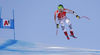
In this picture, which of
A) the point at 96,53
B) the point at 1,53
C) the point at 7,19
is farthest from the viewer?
the point at 7,19

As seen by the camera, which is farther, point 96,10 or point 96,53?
point 96,10

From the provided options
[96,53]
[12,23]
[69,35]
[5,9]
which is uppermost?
[5,9]

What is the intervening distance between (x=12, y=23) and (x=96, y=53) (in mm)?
2395

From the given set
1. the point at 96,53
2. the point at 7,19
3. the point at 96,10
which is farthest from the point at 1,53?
the point at 96,10

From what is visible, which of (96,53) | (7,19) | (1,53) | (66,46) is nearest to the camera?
(1,53)

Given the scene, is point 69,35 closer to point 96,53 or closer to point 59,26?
point 59,26

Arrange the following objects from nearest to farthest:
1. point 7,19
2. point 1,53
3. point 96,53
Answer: point 1,53 → point 96,53 → point 7,19

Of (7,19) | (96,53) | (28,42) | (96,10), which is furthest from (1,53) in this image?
(96,10)

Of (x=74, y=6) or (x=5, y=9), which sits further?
(x=5, y=9)

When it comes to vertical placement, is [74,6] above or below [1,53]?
above

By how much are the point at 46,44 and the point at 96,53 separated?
1.28 metres

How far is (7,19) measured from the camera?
525 centimetres

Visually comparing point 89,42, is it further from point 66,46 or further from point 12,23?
point 12,23

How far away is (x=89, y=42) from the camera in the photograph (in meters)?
4.87
